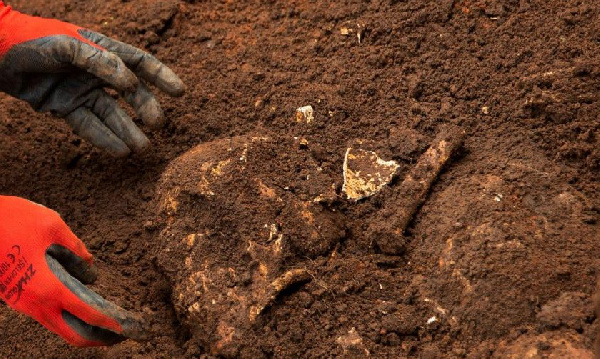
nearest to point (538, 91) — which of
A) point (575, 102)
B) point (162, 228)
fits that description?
point (575, 102)

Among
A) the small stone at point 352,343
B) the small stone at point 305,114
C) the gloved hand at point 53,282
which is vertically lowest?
the small stone at point 352,343

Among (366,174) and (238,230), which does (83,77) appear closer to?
(238,230)

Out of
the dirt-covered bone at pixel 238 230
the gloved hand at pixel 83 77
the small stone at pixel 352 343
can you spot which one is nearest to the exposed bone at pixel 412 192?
the dirt-covered bone at pixel 238 230

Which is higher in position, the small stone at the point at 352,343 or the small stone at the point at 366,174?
the small stone at the point at 366,174

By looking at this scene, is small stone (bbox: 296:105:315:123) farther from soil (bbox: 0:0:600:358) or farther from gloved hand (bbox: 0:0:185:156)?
gloved hand (bbox: 0:0:185:156)

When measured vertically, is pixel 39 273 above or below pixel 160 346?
above

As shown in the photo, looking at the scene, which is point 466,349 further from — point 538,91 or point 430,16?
point 430,16

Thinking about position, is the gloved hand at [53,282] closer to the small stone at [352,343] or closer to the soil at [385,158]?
the soil at [385,158]

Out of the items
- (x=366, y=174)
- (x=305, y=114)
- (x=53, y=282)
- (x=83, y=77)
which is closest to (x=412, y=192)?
(x=366, y=174)
